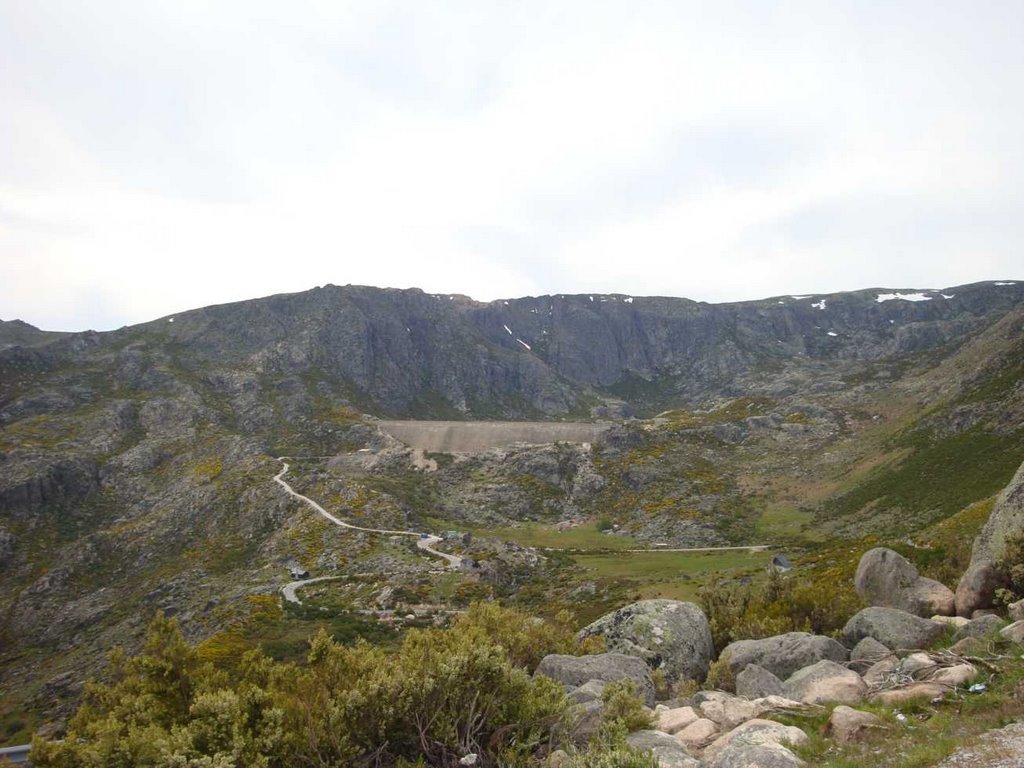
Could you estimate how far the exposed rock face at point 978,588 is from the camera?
20562 mm

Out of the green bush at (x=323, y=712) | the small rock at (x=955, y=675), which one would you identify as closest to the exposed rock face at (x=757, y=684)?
the small rock at (x=955, y=675)

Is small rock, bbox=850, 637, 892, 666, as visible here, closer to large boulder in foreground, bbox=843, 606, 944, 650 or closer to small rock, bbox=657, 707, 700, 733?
large boulder in foreground, bbox=843, 606, 944, 650

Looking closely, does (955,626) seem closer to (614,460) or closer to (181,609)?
(181,609)

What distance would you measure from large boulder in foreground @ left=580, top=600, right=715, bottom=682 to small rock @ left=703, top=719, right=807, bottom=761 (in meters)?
10.5

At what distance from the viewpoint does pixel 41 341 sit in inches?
7623

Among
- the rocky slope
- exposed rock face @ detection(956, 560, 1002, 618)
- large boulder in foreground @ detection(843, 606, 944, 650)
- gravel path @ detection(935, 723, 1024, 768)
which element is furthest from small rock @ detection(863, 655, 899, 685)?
the rocky slope

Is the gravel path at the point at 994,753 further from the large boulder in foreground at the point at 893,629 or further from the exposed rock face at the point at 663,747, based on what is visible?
the large boulder in foreground at the point at 893,629

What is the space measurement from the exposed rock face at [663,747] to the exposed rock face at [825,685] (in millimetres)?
4807

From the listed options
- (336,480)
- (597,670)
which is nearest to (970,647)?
(597,670)

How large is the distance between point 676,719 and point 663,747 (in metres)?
3.07

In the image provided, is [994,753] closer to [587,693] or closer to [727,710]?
[727,710]

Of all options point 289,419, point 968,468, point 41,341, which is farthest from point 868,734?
point 41,341

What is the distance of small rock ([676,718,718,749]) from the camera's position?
13375mm

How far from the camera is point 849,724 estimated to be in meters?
11.9
